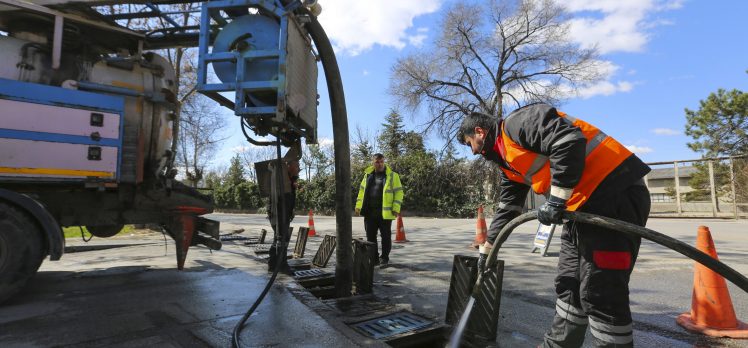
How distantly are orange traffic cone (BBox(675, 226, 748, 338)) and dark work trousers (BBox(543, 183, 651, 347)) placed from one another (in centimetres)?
141

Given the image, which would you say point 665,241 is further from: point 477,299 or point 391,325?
point 391,325

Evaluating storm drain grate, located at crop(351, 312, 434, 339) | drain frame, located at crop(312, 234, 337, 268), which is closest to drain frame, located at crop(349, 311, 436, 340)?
storm drain grate, located at crop(351, 312, 434, 339)

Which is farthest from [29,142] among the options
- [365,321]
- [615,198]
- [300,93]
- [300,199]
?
[300,199]

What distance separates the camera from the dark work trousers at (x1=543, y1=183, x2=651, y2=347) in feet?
6.91

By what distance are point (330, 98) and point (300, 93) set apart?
30 centimetres

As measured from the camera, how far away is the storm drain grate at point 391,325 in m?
2.78

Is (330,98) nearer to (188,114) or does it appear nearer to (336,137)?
(336,137)

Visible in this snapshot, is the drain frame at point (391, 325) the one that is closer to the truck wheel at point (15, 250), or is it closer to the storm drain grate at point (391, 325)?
the storm drain grate at point (391, 325)

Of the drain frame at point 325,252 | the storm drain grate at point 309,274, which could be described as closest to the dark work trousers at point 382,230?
the drain frame at point 325,252

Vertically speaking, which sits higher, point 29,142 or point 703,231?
point 29,142

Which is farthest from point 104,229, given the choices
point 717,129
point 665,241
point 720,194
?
point 717,129

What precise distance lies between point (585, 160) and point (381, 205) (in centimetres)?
414

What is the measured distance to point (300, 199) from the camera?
85.0 ft

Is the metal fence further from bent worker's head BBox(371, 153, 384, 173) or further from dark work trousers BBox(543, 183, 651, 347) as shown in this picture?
dark work trousers BBox(543, 183, 651, 347)
